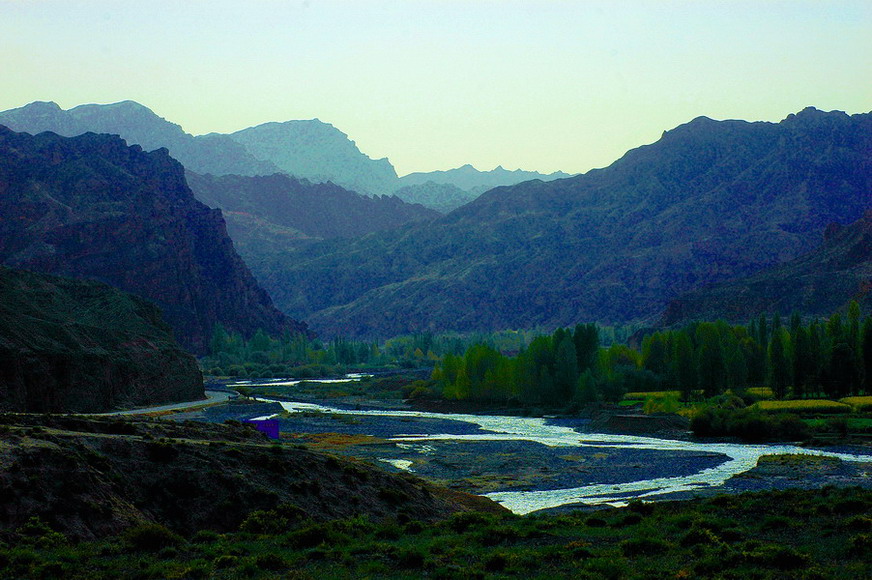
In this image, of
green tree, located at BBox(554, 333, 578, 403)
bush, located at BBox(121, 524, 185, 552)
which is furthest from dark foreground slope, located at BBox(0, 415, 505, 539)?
green tree, located at BBox(554, 333, 578, 403)

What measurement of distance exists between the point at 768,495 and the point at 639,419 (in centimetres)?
Result: 6463

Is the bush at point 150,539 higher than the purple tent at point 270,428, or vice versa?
the purple tent at point 270,428

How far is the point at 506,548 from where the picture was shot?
36688mm

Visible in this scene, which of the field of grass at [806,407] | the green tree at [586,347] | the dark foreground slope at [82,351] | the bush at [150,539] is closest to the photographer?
the bush at [150,539]

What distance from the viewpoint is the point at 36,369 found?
116875 millimetres

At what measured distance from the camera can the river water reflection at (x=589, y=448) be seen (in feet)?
210

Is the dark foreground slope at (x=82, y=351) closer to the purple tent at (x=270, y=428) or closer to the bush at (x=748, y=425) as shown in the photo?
the purple tent at (x=270, y=428)

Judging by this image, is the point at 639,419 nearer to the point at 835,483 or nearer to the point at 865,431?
the point at 865,431

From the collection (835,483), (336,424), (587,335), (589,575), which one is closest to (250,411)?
(336,424)

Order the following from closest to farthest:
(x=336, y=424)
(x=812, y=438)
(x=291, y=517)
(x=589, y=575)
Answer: (x=589, y=575) < (x=291, y=517) < (x=812, y=438) < (x=336, y=424)

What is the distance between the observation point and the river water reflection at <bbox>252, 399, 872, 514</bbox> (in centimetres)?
6400

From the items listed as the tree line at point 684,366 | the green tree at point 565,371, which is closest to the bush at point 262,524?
the tree line at point 684,366

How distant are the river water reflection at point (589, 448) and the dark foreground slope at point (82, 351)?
2336 centimetres

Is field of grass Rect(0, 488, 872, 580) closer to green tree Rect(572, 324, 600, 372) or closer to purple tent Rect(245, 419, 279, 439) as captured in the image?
purple tent Rect(245, 419, 279, 439)
